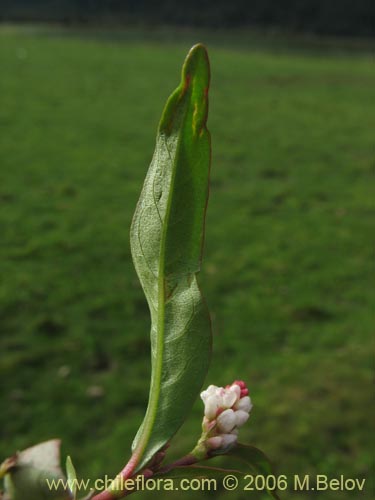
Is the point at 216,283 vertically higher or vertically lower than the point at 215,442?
lower

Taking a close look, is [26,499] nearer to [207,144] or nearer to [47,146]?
[207,144]

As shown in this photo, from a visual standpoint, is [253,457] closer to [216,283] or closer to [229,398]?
[229,398]

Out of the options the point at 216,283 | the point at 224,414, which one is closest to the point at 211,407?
the point at 224,414

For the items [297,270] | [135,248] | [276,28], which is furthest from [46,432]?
[276,28]

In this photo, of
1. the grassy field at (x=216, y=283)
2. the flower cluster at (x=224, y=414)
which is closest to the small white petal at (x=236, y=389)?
the flower cluster at (x=224, y=414)

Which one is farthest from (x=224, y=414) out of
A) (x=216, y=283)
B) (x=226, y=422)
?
(x=216, y=283)

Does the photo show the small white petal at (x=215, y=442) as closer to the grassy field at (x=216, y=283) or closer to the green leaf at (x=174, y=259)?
the green leaf at (x=174, y=259)

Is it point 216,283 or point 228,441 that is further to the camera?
point 216,283
